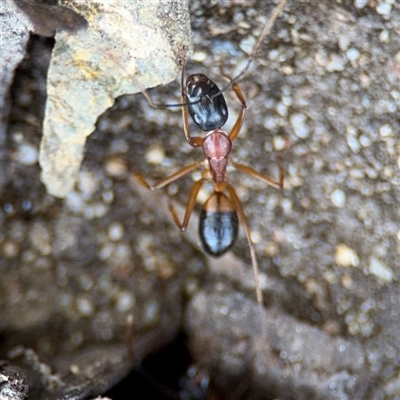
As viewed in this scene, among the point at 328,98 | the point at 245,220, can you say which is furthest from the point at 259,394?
the point at 328,98

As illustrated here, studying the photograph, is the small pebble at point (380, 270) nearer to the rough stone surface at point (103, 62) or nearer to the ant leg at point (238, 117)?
the ant leg at point (238, 117)

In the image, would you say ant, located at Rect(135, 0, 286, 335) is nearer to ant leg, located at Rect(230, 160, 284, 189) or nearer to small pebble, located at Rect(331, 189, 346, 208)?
ant leg, located at Rect(230, 160, 284, 189)

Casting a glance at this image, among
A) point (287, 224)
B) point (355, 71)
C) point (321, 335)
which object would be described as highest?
point (355, 71)

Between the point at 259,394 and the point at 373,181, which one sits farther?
the point at 259,394

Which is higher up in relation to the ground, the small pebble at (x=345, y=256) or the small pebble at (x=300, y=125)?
the small pebble at (x=300, y=125)

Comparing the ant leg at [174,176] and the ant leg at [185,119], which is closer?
the ant leg at [185,119]

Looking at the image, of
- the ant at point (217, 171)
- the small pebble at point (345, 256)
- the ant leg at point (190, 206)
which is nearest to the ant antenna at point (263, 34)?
the ant at point (217, 171)

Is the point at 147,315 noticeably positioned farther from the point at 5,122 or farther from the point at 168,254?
the point at 5,122

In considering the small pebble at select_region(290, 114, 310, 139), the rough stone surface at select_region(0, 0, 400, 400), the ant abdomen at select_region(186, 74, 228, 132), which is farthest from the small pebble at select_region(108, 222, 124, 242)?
the small pebble at select_region(290, 114, 310, 139)

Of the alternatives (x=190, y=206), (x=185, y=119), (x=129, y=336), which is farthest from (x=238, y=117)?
(x=129, y=336)
